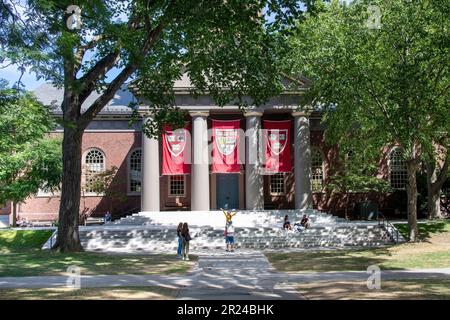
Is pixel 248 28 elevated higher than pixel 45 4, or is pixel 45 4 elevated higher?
pixel 248 28

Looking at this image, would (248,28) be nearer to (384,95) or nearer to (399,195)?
(384,95)

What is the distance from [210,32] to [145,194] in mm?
15318

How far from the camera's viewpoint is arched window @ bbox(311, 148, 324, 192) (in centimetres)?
4038

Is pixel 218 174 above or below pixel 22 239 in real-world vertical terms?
above

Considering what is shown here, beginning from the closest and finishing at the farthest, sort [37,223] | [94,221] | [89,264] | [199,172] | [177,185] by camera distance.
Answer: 1. [89,264]
2. [199,172]
3. [94,221]
4. [37,223]
5. [177,185]

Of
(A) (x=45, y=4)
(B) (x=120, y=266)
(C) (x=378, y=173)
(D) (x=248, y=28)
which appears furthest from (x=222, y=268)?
(C) (x=378, y=173)

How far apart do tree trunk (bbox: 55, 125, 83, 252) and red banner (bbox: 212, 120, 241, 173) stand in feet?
42.1

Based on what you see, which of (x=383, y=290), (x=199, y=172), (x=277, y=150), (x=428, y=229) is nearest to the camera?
(x=383, y=290)

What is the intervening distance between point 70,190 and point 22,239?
8.66 m

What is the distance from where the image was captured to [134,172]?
40656 millimetres

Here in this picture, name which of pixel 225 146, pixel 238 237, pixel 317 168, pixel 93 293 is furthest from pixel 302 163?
pixel 93 293

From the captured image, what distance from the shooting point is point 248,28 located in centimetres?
1980

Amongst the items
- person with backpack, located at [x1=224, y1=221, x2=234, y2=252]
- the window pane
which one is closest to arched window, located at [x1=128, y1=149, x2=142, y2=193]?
the window pane

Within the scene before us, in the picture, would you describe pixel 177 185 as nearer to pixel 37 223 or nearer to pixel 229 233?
pixel 37 223
